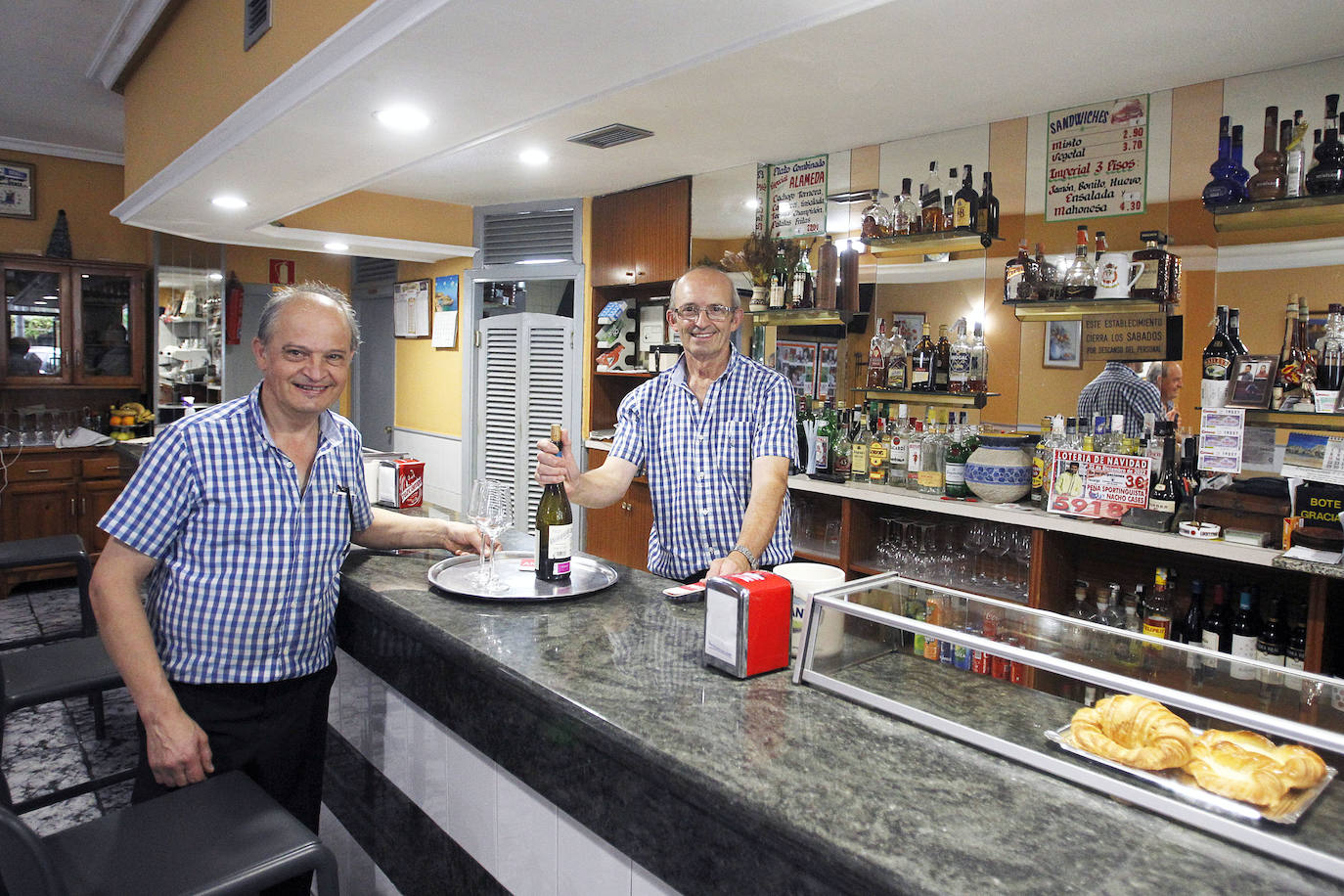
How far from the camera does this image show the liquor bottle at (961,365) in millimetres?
4059

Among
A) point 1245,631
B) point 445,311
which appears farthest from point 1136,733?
point 445,311

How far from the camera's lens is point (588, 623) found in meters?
1.76

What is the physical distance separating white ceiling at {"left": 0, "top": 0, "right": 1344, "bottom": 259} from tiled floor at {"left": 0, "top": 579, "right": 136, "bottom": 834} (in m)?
2.39

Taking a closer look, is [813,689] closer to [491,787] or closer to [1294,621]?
[491,787]

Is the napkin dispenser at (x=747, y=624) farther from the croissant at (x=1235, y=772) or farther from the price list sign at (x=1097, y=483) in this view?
the price list sign at (x=1097, y=483)

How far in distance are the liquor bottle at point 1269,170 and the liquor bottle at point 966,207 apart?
1120mm

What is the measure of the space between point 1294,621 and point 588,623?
2.70m

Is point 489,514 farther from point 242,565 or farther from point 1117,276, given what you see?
point 1117,276

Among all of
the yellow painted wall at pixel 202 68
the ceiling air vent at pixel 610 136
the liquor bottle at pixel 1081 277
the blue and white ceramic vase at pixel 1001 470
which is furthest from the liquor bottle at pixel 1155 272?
the yellow painted wall at pixel 202 68

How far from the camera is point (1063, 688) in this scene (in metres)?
1.27

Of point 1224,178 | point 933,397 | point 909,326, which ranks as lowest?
point 933,397

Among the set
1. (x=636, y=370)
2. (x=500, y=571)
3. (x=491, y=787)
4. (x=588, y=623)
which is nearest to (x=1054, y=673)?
(x=588, y=623)

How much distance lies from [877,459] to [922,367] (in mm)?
534

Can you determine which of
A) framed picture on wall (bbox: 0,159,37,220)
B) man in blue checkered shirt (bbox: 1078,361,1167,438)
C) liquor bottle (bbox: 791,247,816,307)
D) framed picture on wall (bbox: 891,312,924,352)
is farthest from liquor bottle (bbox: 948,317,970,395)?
framed picture on wall (bbox: 0,159,37,220)
